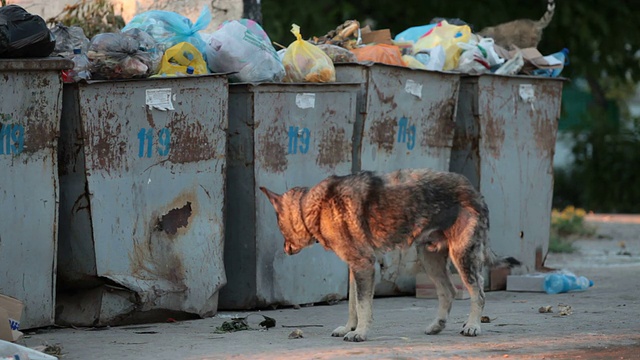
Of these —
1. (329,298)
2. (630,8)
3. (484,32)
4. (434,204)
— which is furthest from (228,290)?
(630,8)

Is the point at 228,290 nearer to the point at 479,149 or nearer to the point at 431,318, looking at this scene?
the point at 431,318

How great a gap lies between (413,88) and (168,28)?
6.28 ft

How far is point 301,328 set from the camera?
292 inches

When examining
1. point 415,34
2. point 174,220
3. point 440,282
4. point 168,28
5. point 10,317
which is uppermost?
point 415,34

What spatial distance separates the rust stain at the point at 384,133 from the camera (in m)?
8.78

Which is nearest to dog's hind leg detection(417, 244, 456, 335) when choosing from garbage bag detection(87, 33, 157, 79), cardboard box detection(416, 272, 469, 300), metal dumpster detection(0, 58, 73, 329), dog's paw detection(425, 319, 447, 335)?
dog's paw detection(425, 319, 447, 335)

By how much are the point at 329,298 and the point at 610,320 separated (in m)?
2.01

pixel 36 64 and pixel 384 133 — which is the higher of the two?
pixel 36 64

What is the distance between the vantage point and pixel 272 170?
8.16 meters

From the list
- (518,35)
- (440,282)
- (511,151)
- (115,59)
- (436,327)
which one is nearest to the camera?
(436,327)

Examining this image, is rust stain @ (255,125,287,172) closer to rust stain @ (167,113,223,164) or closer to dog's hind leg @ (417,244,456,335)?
rust stain @ (167,113,223,164)

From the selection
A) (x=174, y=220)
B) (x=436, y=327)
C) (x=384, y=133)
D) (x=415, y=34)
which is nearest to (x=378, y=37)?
(x=415, y=34)

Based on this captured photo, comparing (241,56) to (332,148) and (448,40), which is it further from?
(448,40)

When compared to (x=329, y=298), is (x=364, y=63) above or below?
above
